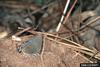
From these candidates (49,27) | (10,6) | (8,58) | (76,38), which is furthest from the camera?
(10,6)

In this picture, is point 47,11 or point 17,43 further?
point 47,11

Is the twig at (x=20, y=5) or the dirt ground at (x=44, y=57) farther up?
the twig at (x=20, y=5)

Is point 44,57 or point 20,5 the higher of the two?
point 20,5

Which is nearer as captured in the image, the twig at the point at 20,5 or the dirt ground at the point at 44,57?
the dirt ground at the point at 44,57

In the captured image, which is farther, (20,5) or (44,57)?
(20,5)

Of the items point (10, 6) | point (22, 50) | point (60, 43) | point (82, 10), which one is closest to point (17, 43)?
point (22, 50)

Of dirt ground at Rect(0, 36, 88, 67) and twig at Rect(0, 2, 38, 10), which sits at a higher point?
twig at Rect(0, 2, 38, 10)

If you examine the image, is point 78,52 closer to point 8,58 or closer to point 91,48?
point 91,48

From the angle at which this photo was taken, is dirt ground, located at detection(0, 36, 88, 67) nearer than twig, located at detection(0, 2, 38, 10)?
Yes
